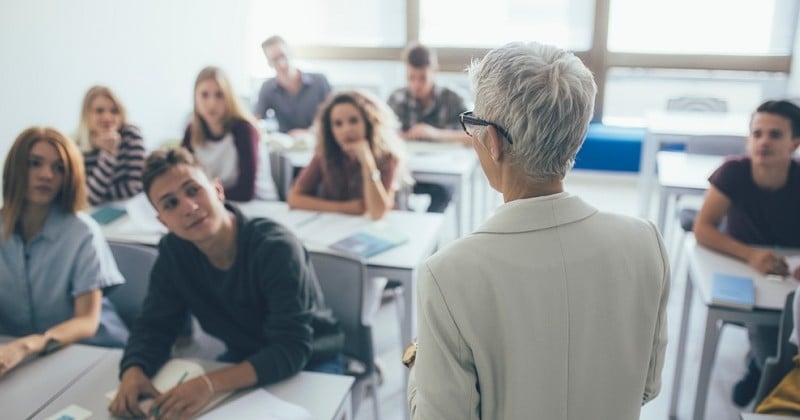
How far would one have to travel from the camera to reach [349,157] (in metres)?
3.09

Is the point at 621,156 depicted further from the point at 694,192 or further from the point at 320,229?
the point at 320,229

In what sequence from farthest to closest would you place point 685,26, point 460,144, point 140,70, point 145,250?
point 685,26
point 140,70
point 460,144
point 145,250

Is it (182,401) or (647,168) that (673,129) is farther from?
(182,401)

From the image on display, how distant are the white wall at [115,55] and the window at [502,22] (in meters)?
1.71

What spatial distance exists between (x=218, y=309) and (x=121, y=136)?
1.83 m

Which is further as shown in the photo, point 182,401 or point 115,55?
point 115,55

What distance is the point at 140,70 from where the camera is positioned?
4.52 meters

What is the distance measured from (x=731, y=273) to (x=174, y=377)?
188cm

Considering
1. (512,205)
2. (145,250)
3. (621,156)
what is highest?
(512,205)

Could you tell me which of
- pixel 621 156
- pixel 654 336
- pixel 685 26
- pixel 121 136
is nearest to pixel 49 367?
pixel 654 336

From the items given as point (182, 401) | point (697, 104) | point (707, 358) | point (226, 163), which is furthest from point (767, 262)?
point (697, 104)

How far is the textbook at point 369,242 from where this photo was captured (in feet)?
8.30

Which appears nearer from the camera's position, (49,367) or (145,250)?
(49,367)

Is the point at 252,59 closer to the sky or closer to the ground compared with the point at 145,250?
closer to the sky
